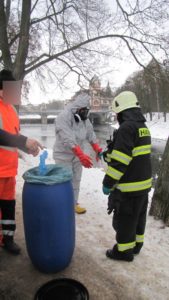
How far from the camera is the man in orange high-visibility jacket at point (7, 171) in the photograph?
3432mm

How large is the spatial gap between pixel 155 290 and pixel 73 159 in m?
2.37

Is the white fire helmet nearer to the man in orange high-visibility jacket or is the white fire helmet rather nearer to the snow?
the man in orange high-visibility jacket

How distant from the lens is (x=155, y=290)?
3.14 meters

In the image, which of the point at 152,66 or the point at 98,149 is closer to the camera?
the point at 98,149

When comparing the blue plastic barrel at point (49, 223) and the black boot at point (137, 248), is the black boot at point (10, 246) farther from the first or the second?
the black boot at point (137, 248)

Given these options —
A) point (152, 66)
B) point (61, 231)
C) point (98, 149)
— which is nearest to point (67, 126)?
point (98, 149)

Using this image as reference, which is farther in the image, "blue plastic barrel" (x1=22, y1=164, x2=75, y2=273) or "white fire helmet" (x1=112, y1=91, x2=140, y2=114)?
"white fire helmet" (x1=112, y1=91, x2=140, y2=114)

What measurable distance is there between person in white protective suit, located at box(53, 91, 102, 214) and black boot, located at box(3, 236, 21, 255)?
146cm

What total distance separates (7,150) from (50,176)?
0.59 meters

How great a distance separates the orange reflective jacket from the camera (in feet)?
11.2

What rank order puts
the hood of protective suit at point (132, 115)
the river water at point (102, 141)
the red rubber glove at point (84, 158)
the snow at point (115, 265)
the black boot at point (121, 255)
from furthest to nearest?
the river water at point (102, 141), the red rubber glove at point (84, 158), the black boot at point (121, 255), the hood of protective suit at point (132, 115), the snow at point (115, 265)

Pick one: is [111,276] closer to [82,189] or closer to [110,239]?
[110,239]

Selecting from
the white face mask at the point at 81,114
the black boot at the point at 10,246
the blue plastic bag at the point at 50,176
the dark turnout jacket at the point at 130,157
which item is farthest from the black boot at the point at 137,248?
the white face mask at the point at 81,114

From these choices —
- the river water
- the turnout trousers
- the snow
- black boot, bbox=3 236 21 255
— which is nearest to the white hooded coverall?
the snow
